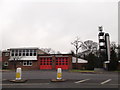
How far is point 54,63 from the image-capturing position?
34.1 meters

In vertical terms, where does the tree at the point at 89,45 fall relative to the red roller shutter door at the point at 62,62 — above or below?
above

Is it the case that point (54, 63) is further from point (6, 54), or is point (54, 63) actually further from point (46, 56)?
point (6, 54)

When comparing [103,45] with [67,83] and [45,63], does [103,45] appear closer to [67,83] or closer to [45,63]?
[45,63]

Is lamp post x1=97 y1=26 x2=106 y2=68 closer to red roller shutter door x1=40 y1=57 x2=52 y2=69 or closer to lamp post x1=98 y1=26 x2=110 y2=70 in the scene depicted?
lamp post x1=98 y1=26 x2=110 y2=70

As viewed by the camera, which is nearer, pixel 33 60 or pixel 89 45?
pixel 33 60

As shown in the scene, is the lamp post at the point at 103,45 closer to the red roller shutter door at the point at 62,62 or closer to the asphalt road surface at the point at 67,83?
the red roller shutter door at the point at 62,62

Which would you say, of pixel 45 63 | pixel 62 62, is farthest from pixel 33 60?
pixel 62 62

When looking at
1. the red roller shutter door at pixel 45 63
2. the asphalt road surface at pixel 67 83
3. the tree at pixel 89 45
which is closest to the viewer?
the asphalt road surface at pixel 67 83

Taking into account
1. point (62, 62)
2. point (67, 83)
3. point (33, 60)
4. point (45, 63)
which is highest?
point (33, 60)

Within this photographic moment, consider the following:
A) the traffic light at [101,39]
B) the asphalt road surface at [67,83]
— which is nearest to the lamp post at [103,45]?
the traffic light at [101,39]

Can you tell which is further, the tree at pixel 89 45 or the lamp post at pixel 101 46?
the tree at pixel 89 45

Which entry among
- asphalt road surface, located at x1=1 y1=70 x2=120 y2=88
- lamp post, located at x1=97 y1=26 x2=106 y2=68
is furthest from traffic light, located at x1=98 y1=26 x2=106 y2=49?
asphalt road surface, located at x1=1 y1=70 x2=120 y2=88

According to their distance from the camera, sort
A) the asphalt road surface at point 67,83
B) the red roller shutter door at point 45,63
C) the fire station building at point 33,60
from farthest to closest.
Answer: the red roller shutter door at point 45,63, the fire station building at point 33,60, the asphalt road surface at point 67,83

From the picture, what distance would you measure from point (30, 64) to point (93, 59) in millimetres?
14327
